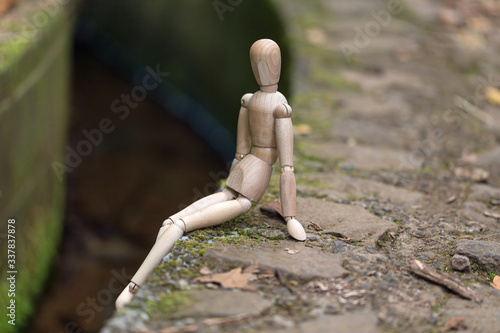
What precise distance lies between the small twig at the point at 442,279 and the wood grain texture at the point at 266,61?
833 mm

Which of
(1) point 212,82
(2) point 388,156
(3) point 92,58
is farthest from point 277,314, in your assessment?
(3) point 92,58

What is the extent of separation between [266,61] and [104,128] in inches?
213

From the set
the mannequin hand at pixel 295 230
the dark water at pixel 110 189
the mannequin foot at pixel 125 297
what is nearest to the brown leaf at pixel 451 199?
the mannequin hand at pixel 295 230

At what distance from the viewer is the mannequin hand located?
221cm

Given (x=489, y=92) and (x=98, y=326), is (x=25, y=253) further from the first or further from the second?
(x=489, y=92)

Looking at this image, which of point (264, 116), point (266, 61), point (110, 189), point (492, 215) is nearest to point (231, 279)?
point (264, 116)

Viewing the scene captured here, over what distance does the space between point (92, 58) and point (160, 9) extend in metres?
1.38

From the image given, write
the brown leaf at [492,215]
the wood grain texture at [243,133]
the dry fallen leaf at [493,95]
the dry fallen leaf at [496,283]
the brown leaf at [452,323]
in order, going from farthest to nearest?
the dry fallen leaf at [493,95] → the brown leaf at [492,215] → the wood grain texture at [243,133] → the dry fallen leaf at [496,283] → the brown leaf at [452,323]

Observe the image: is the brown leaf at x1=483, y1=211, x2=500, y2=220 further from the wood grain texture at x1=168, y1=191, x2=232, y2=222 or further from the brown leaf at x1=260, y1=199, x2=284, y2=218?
the wood grain texture at x1=168, y1=191, x2=232, y2=222

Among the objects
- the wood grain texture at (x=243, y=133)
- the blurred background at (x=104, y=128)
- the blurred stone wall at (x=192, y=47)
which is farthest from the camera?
the blurred stone wall at (x=192, y=47)

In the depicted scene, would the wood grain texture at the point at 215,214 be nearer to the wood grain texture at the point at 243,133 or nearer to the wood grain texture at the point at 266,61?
the wood grain texture at the point at 243,133

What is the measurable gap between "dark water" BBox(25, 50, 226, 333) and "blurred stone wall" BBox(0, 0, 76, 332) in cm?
28

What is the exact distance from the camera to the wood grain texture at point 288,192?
86.1 inches

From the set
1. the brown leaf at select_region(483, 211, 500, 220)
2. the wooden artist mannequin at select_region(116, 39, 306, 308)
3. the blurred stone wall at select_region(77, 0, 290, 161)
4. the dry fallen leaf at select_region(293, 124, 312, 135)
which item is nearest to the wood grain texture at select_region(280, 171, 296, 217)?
the wooden artist mannequin at select_region(116, 39, 306, 308)
